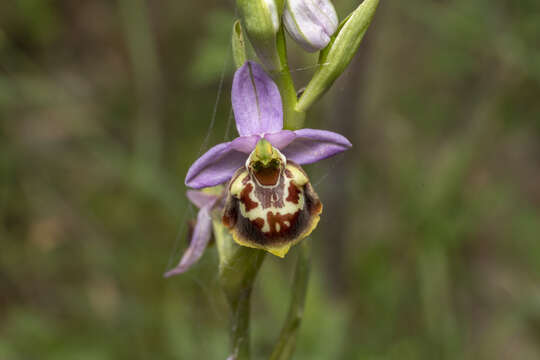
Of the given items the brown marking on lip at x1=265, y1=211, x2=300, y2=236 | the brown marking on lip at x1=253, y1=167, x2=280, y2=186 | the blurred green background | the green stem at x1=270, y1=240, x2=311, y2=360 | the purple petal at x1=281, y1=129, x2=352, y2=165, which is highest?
the purple petal at x1=281, y1=129, x2=352, y2=165

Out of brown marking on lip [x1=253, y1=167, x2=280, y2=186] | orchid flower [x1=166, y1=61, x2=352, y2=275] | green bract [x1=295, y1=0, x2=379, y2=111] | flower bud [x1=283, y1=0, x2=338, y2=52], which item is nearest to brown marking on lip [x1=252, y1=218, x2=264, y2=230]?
orchid flower [x1=166, y1=61, x2=352, y2=275]

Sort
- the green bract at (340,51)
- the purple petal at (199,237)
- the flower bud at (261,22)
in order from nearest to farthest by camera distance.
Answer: the flower bud at (261,22), the green bract at (340,51), the purple petal at (199,237)

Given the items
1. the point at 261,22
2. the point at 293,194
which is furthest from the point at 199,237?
the point at 261,22

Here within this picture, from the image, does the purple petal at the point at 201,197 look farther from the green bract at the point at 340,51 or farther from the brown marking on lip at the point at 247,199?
the green bract at the point at 340,51

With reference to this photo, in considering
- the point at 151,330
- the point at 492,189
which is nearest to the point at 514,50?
the point at 492,189

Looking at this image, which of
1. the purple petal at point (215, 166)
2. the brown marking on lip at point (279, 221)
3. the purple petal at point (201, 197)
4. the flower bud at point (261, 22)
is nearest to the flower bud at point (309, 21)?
the flower bud at point (261, 22)

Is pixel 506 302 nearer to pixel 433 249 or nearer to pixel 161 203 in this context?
pixel 433 249

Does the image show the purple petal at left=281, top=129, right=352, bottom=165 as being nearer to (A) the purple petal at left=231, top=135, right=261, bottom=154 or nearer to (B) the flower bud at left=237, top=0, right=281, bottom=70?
(A) the purple petal at left=231, top=135, right=261, bottom=154
